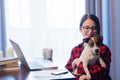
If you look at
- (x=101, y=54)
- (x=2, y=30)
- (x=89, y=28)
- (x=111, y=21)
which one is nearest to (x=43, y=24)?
(x=2, y=30)

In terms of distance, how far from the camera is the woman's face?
1692mm

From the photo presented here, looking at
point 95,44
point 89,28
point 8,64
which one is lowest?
point 8,64

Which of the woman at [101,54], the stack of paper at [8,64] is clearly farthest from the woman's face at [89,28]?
the stack of paper at [8,64]

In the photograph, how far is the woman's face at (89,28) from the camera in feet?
5.55

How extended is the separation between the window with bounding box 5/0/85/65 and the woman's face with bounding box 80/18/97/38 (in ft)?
2.62

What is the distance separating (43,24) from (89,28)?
913mm

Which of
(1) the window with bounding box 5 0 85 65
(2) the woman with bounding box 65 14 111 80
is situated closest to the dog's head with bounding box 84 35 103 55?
(2) the woman with bounding box 65 14 111 80

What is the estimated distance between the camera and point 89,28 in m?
1.71

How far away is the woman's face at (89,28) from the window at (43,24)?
800 millimetres

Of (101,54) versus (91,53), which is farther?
(101,54)

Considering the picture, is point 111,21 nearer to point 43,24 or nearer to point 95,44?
point 43,24

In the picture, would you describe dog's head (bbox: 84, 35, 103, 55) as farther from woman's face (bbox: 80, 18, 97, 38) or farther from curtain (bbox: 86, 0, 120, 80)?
curtain (bbox: 86, 0, 120, 80)

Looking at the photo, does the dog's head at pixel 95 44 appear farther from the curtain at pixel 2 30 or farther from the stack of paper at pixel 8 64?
the curtain at pixel 2 30

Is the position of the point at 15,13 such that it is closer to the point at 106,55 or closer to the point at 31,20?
the point at 31,20
